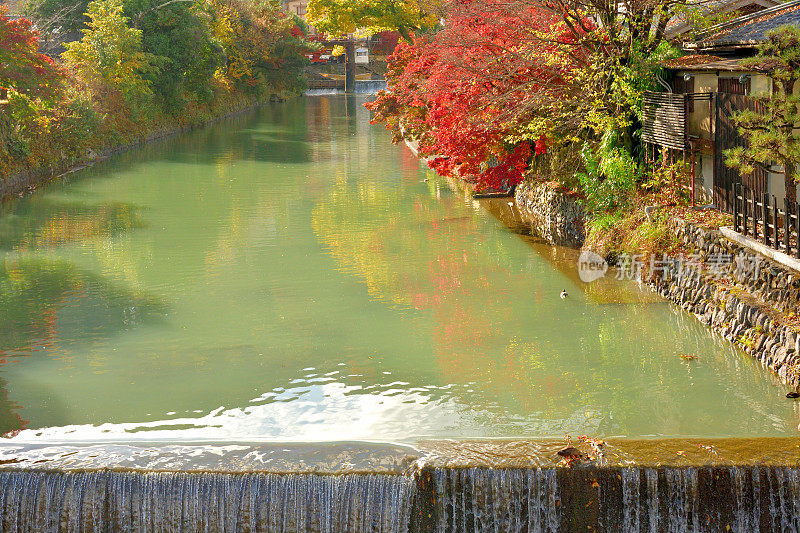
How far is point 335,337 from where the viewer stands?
14305mm

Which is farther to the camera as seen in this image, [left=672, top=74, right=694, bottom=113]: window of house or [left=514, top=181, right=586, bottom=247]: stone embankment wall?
[left=514, top=181, right=586, bottom=247]: stone embankment wall

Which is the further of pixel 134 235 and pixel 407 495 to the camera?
pixel 134 235

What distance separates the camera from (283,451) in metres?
9.81

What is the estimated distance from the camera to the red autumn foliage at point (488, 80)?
19328 mm

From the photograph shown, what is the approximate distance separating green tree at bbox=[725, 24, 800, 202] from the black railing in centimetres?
46

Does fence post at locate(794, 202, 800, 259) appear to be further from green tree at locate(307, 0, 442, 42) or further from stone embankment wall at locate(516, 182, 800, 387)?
green tree at locate(307, 0, 442, 42)

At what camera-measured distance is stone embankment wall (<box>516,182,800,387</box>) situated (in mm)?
12102

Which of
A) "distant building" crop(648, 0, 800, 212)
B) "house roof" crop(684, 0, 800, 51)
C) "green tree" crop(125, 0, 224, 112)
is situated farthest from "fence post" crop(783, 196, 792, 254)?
"green tree" crop(125, 0, 224, 112)

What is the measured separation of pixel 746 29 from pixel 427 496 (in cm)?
1037

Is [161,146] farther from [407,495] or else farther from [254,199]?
[407,495]

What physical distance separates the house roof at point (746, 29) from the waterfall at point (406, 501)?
7482 millimetres

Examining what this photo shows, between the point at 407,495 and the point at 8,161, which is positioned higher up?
the point at 8,161

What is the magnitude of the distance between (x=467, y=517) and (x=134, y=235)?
15.0 meters

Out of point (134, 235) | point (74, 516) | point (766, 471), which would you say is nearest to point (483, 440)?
point (766, 471)
